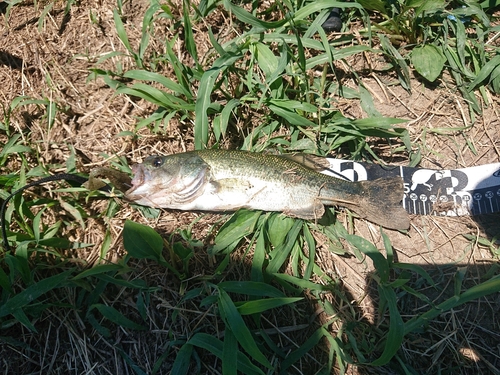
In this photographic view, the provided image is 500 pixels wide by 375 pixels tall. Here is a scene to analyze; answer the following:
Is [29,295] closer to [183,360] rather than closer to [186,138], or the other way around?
[183,360]

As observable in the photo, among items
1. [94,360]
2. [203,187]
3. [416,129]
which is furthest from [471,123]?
[94,360]

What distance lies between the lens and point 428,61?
12.5 ft

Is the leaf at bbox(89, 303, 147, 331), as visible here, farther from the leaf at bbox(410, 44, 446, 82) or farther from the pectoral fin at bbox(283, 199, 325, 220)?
the leaf at bbox(410, 44, 446, 82)

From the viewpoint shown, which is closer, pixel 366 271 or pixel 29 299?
pixel 29 299

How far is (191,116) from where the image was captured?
371 cm

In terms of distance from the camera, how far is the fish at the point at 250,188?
10.7 feet

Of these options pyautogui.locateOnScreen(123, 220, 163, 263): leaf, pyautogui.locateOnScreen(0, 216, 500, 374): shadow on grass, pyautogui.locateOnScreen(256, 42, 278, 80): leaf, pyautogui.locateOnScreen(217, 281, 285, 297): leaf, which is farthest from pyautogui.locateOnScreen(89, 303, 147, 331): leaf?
pyautogui.locateOnScreen(256, 42, 278, 80): leaf

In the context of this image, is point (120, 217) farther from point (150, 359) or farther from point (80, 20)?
point (80, 20)

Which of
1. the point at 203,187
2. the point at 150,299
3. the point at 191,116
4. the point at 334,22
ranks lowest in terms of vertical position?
the point at 150,299

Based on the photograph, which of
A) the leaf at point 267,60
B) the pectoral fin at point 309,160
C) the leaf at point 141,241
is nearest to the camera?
the leaf at point 141,241

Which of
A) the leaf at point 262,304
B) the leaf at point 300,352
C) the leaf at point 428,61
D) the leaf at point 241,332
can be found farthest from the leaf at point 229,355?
the leaf at point 428,61

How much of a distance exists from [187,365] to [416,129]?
273 centimetres

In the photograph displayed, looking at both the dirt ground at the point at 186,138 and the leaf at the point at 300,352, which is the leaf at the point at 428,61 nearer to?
the dirt ground at the point at 186,138

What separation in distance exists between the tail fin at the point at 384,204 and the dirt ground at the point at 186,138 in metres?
0.20
